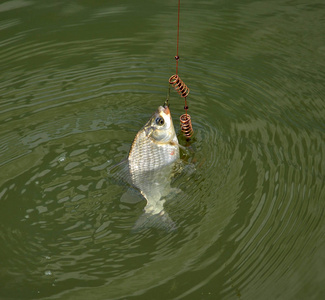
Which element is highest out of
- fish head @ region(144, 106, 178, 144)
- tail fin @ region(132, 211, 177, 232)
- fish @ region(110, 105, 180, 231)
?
fish head @ region(144, 106, 178, 144)

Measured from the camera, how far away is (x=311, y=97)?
536 centimetres

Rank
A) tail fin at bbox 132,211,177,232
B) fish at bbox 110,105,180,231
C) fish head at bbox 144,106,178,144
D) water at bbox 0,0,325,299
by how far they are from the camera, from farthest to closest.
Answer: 1. fish head at bbox 144,106,178,144
2. fish at bbox 110,105,180,231
3. tail fin at bbox 132,211,177,232
4. water at bbox 0,0,325,299

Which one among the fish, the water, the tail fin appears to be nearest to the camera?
the water

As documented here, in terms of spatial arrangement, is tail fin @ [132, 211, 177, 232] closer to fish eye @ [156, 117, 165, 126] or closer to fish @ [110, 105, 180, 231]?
fish @ [110, 105, 180, 231]

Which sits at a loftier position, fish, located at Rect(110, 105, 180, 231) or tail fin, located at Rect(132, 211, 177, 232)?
fish, located at Rect(110, 105, 180, 231)

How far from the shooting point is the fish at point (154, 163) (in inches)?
163

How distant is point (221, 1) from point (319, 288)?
4.91 m

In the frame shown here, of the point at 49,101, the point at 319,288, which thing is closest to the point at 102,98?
the point at 49,101

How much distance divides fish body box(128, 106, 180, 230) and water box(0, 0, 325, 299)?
0.44 ft

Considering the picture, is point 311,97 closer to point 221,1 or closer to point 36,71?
point 221,1

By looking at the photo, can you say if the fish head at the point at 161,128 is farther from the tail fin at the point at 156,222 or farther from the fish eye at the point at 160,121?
the tail fin at the point at 156,222

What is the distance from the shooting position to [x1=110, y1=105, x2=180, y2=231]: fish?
4137 millimetres

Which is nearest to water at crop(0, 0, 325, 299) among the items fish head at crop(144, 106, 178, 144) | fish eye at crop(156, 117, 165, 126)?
fish head at crop(144, 106, 178, 144)

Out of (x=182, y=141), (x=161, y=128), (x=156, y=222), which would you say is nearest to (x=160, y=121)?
(x=161, y=128)
